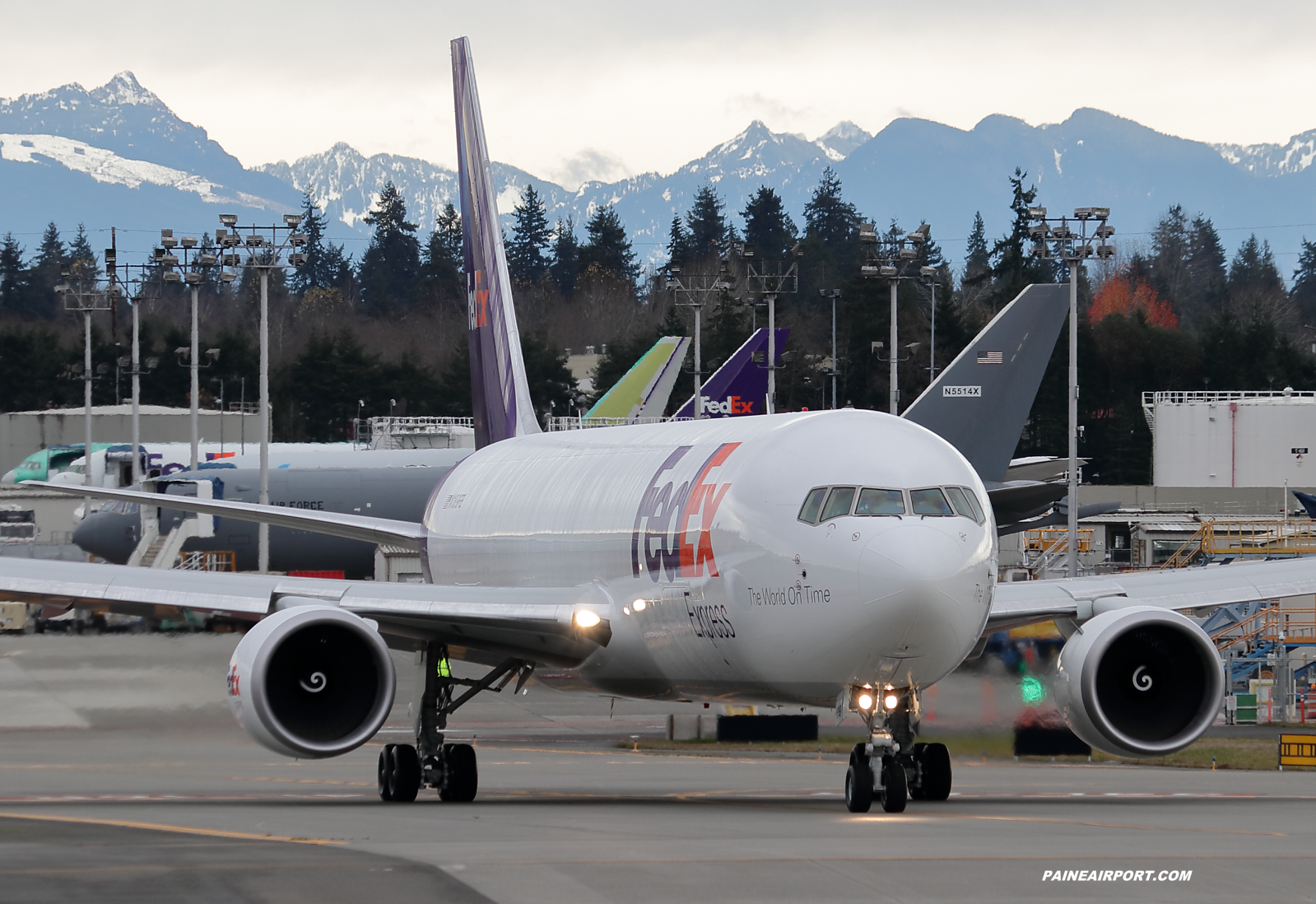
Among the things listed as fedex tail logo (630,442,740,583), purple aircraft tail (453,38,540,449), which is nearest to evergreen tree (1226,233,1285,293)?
purple aircraft tail (453,38,540,449)

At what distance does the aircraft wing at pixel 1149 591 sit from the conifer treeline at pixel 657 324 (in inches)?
1847

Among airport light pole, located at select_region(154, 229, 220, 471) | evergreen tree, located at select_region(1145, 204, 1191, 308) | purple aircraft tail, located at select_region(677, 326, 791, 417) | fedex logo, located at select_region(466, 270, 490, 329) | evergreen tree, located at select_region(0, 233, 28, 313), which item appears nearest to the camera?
fedex logo, located at select_region(466, 270, 490, 329)

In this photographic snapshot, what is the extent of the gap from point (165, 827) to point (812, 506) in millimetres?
6389

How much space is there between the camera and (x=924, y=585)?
52.0ft

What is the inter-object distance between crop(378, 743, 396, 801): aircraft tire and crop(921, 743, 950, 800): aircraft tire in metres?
5.82

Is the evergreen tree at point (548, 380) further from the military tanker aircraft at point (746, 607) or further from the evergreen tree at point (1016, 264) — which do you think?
the military tanker aircraft at point (746, 607)

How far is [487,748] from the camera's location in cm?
3139

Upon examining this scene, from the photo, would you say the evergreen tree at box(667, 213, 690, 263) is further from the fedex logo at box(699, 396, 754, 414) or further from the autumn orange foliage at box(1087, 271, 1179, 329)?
the fedex logo at box(699, 396, 754, 414)

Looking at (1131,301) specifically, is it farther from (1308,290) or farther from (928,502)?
(928,502)

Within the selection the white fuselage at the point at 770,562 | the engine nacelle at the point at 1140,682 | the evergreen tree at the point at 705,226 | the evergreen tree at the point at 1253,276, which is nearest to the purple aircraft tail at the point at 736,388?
the white fuselage at the point at 770,562

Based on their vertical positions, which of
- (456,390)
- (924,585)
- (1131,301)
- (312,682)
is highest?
(1131,301)

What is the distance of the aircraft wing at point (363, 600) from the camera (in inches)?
752

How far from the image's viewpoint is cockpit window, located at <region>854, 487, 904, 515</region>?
54.2 feet
